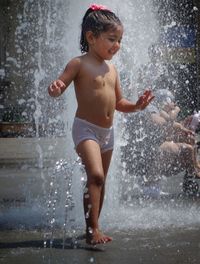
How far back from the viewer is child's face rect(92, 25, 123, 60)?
3.48m

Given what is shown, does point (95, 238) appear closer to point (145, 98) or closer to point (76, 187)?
point (145, 98)

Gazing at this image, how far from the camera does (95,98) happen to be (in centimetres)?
342

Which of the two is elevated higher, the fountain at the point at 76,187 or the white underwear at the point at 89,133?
the white underwear at the point at 89,133

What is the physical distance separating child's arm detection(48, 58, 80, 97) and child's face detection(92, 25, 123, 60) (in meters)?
0.17

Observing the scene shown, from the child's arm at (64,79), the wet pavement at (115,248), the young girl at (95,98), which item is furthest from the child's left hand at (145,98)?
the wet pavement at (115,248)

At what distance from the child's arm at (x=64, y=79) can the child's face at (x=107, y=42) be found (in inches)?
6.6

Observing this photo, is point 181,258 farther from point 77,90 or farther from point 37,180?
point 37,180

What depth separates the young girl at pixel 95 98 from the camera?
3240mm

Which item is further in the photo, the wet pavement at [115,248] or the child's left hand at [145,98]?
the child's left hand at [145,98]

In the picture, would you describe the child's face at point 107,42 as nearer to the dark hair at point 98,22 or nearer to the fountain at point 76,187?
the dark hair at point 98,22

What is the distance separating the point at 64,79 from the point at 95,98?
0.73 ft

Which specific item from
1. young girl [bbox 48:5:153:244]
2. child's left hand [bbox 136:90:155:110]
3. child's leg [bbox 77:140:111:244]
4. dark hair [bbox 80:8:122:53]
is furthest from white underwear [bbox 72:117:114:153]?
dark hair [bbox 80:8:122:53]

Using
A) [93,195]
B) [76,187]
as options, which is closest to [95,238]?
[93,195]

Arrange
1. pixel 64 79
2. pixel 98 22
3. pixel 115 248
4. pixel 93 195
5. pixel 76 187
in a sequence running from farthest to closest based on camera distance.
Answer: pixel 76 187
pixel 98 22
pixel 64 79
pixel 93 195
pixel 115 248
